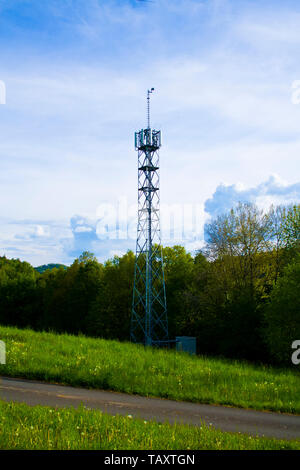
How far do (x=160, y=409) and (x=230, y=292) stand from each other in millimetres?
33906

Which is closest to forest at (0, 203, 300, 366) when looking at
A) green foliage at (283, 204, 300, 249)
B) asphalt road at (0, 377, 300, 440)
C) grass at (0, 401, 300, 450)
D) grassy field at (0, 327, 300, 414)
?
green foliage at (283, 204, 300, 249)

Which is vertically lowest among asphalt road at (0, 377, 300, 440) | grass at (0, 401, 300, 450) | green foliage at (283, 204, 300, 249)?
asphalt road at (0, 377, 300, 440)

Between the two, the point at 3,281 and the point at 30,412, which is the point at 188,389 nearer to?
the point at 30,412

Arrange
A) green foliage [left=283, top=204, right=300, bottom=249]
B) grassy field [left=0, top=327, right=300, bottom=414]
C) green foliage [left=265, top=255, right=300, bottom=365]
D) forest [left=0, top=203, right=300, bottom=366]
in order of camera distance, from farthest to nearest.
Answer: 1. green foliage [left=283, top=204, right=300, bottom=249]
2. forest [left=0, top=203, right=300, bottom=366]
3. green foliage [left=265, top=255, right=300, bottom=365]
4. grassy field [left=0, top=327, right=300, bottom=414]

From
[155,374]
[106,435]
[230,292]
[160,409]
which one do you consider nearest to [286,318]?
[230,292]

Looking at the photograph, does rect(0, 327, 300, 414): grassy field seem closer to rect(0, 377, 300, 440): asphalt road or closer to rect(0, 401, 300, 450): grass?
rect(0, 377, 300, 440): asphalt road

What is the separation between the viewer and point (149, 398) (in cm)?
1044

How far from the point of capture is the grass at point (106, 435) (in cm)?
655

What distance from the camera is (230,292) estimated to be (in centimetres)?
4231

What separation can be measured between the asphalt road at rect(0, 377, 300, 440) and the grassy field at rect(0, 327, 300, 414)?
0.49 meters

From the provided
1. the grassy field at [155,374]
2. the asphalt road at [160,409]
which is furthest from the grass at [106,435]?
the grassy field at [155,374]

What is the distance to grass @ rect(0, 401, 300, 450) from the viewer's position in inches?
258

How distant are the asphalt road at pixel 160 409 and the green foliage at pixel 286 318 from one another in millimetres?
19983
